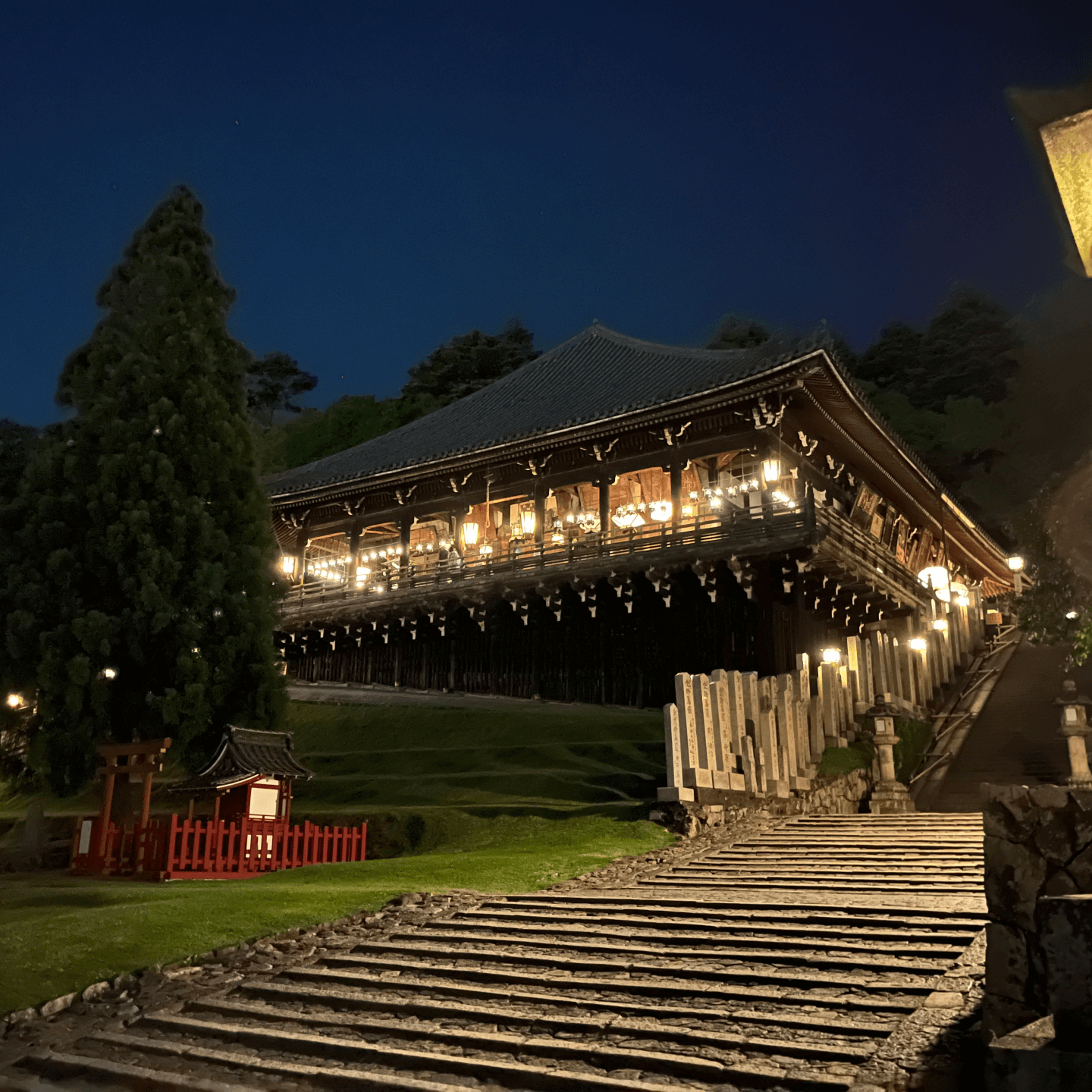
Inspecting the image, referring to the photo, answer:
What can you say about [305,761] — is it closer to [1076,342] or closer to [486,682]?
[486,682]

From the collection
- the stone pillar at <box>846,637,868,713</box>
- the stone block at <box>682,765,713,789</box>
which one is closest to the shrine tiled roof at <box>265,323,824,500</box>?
the stone pillar at <box>846,637,868,713</box>

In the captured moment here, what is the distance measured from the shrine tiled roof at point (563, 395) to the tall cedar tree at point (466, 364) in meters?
24.1

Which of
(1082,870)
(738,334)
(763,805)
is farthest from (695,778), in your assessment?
(738,334)

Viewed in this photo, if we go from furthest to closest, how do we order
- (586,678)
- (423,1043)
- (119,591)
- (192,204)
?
(586,678) < (192,204) < (119,591) < (423,1043)

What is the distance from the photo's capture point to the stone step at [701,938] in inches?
250

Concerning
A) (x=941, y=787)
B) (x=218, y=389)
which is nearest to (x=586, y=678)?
(x=941, y=787)

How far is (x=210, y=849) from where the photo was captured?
501 inches

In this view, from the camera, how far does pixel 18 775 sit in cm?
1738

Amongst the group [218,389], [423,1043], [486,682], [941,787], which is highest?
[218,389]

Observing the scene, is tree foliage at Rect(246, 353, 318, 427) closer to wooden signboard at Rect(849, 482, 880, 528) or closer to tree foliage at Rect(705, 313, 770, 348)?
tree foliage at Rect(705, 313, 770, 348)

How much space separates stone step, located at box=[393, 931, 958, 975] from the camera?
6.02m

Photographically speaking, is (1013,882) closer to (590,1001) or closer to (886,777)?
(590,1001)

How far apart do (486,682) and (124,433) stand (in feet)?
36.8

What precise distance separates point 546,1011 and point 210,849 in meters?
8.20
